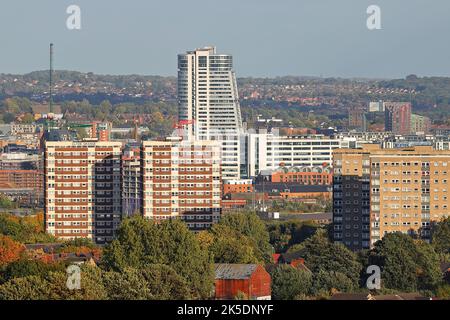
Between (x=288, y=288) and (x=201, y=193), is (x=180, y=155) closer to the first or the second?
(x=201, y=193)

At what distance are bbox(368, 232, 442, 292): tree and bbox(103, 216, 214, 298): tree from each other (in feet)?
14.7

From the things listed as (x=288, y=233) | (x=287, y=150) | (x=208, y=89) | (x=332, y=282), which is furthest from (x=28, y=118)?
(x=332, y=282)

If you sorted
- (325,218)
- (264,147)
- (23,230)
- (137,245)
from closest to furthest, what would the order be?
(137,245) → (23,230) → (325,218) → (264,147)

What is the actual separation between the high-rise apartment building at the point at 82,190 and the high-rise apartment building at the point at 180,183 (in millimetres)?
1957

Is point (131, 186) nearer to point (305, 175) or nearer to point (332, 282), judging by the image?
point (332, 282)

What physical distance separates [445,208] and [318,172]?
5397 centimetres

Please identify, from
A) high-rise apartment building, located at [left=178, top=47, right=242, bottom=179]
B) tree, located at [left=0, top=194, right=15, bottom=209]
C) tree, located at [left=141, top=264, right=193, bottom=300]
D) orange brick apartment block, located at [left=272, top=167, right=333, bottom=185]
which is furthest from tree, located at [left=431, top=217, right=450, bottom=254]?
high-rise apartment building, located at [left=178, top=47, right=242, bottom=179]

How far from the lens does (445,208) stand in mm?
68000

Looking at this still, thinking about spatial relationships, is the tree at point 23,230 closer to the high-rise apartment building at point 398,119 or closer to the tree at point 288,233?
the tree at point 288,233

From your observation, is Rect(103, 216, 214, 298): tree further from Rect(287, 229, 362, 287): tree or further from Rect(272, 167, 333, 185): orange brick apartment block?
Rect(272, 167, 333, 185): orange brick apartment block

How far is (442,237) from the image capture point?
209 ft

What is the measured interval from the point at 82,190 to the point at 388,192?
11210 mm
